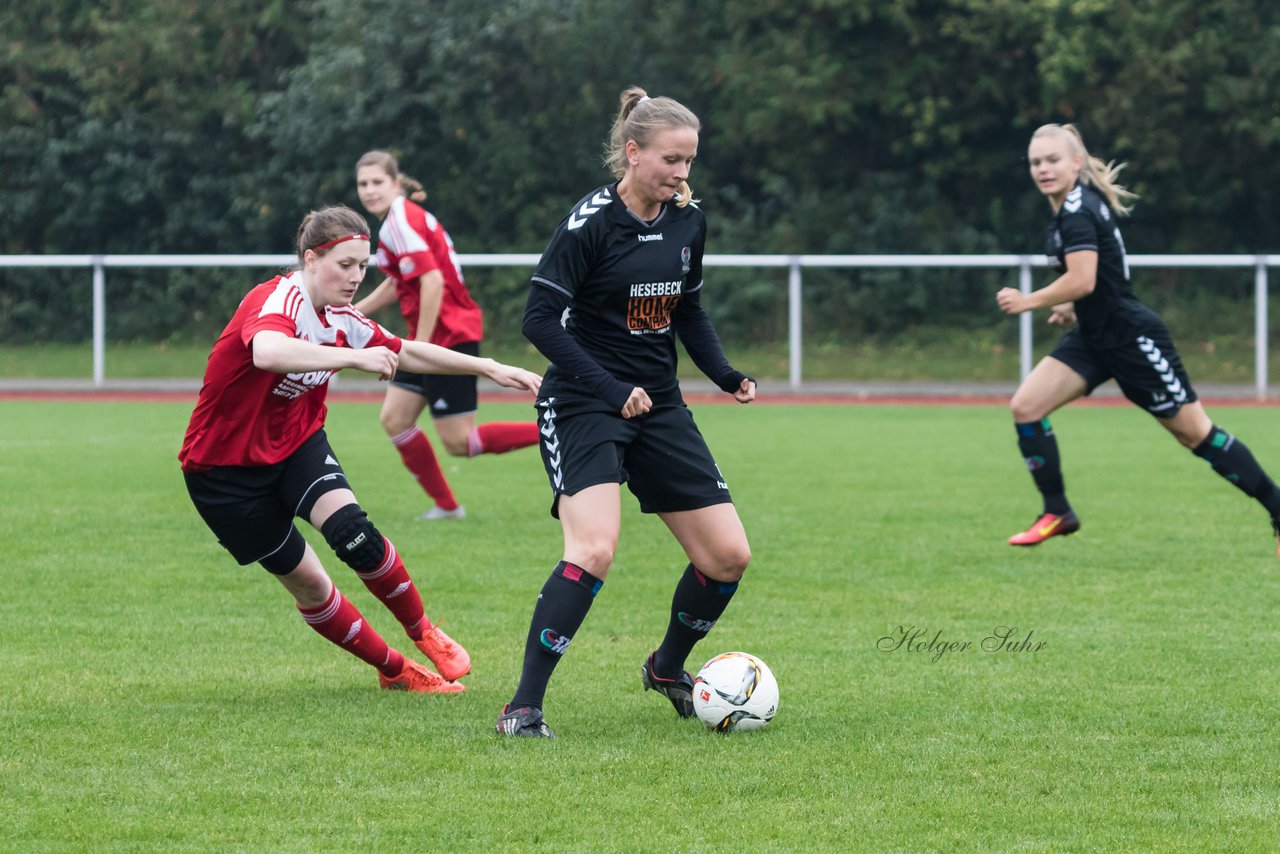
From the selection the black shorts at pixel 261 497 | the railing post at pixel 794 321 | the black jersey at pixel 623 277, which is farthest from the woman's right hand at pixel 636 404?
the railing post at pixel 794 321

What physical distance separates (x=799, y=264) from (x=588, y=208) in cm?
1681

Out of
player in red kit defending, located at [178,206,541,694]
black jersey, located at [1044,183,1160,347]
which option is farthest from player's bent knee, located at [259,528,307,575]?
black jersey, located at [1044,183,1160,347]

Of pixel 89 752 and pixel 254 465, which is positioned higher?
pixel 254 465

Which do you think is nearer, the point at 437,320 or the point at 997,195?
the point at 437,320

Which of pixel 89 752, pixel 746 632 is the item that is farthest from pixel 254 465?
pixel 746 632

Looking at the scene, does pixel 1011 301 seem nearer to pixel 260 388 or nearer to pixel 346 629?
pixel 346 629

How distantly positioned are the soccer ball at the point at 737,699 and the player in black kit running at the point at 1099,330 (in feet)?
10.7

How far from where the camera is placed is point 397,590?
5449 mm

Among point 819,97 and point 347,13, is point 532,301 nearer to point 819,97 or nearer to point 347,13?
point 819,97

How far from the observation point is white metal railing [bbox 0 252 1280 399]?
2014 centimetres

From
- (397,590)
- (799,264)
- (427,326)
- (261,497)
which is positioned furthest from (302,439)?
(799,264)

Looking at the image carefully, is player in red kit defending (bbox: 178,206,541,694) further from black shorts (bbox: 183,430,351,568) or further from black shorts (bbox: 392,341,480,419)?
black shorts (bbox: 392,341,480,419)

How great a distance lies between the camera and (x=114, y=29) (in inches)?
1150

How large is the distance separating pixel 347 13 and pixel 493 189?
3637mm
